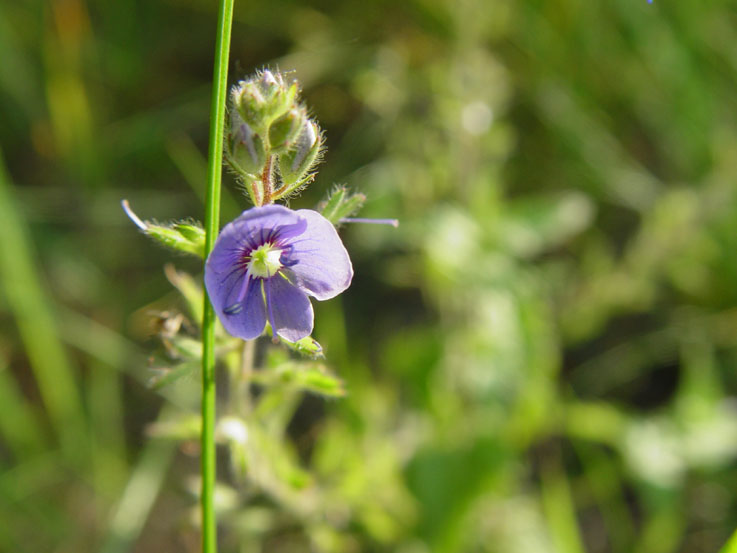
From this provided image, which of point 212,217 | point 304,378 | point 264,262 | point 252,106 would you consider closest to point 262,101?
point 252,106

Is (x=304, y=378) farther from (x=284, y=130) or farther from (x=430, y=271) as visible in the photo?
(x=430, y=271)

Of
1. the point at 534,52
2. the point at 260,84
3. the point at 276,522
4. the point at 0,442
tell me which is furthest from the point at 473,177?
the point at 0,442

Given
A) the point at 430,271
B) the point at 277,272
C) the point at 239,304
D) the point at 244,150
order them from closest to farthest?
the point at 244,150, the point at 239,304, the point at 277,272, the point at 430,271

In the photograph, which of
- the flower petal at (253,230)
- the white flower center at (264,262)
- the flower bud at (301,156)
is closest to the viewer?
the flower petal at (253,230)

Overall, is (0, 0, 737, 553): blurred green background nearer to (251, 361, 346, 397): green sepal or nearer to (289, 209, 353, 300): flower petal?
(251, 361, 346, 397): green sepal

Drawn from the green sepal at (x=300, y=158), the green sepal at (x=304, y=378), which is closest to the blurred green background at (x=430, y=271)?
the green sepal at (x=304, y=378)

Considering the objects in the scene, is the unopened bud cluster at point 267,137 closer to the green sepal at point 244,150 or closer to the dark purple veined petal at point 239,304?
the green sepal at point 244,150

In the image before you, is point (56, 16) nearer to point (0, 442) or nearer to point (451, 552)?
point (0, 442)
